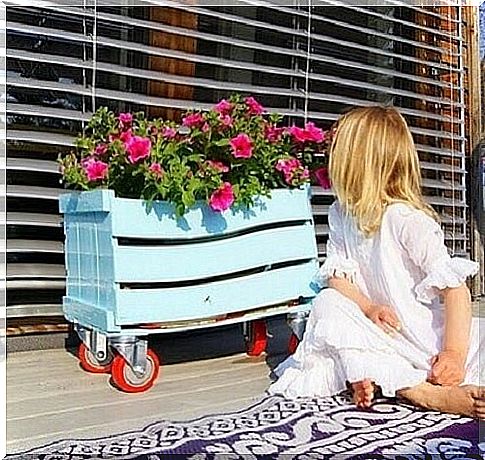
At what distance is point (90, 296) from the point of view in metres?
2.20

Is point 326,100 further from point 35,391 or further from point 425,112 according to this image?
point 35,391

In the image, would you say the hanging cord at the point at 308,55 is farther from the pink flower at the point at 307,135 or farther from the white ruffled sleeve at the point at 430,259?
the white ruffled sleeve at the point at 430,259

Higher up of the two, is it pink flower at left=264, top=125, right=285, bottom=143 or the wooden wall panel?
the wooden wall panel

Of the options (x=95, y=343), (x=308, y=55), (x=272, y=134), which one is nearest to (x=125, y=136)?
(x=272, y=134)

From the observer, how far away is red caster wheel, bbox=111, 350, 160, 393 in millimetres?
2094

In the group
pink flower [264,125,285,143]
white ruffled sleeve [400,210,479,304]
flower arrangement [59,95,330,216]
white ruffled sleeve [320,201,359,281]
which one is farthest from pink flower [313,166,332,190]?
white ruffled sleeve [400,210,479,304]

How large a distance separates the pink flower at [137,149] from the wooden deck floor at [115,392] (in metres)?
0.61

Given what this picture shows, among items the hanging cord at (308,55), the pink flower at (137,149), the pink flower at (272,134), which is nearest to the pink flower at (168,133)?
the pink flower at (137,149)

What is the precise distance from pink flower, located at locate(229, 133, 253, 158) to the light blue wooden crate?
166 mm

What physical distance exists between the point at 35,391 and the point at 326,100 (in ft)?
5.94

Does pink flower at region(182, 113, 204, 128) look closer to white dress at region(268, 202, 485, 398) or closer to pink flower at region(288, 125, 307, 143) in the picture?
pink flower at region(288, 125, 307, 143)

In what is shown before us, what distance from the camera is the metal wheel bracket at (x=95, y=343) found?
7.41 feet

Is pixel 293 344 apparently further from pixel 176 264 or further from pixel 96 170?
pixel 96 170

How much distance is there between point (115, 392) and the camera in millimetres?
2088
